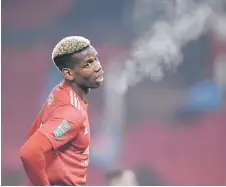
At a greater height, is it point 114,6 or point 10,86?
point 114,6

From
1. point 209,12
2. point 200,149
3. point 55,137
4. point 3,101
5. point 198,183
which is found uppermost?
point 209,12

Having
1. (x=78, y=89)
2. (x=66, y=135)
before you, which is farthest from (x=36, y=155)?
(x=78, y=89)

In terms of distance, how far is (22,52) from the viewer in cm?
281

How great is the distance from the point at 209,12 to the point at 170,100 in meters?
0.58

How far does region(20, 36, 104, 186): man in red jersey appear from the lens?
0.99 meters

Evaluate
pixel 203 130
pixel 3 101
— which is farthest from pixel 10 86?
pixel 203 130

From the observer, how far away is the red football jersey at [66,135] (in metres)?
1.00

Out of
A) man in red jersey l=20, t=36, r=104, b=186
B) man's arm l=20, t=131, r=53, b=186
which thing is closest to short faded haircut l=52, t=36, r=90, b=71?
man in red jersey l=20, t=36, r=104, b=186

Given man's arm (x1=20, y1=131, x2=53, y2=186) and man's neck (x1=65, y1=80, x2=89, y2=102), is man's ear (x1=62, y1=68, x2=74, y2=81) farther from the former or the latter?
man's arm (x1=20, y1=131, x2=53, y2=186)

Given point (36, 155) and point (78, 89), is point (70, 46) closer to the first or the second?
point (78, 89)

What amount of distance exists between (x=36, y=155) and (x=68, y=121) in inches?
4.1

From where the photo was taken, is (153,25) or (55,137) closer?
(55,137)

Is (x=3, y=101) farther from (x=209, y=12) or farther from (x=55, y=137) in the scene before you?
(x=55, y=137)

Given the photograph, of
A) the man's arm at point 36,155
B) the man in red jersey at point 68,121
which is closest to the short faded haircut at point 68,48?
the man in red jersey at point 68,121
